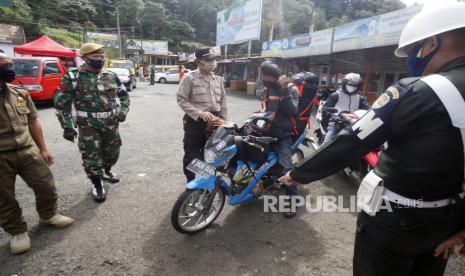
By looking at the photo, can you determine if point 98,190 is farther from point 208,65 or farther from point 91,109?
point 208,65

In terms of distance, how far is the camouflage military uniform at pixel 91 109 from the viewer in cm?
311

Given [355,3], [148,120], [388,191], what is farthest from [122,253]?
[355,3]

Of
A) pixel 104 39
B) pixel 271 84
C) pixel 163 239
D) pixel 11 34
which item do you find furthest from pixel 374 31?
pixel 104 39

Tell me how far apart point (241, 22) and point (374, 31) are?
47.5 feet

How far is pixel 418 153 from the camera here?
1070 mm

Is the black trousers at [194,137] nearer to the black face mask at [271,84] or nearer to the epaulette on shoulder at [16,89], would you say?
the black face mask at [271,84]

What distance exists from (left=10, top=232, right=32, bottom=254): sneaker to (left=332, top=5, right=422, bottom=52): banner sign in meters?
9.23

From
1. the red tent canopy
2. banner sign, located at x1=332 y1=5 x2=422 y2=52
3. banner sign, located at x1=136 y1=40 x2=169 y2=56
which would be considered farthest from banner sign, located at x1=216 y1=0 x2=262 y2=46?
banner sign, located at x1=136 y1=40 x2=169 y2=56

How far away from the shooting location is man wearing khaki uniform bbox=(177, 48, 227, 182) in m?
3.13

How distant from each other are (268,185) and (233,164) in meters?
0.62

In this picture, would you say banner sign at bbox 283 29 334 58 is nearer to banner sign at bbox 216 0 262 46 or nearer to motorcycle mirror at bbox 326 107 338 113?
banner sign at bbox 216 0 262 46

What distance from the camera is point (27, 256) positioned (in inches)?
91.3

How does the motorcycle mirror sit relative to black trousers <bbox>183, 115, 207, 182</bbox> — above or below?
above

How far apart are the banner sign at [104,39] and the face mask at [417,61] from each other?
4344 cm
